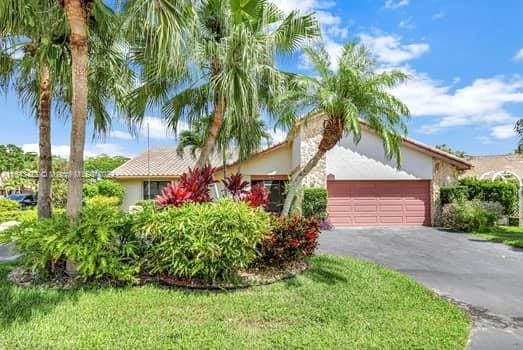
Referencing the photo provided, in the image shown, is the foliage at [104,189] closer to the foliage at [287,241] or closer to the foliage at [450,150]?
the foliage at [287,241]

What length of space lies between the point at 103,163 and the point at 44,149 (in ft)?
117

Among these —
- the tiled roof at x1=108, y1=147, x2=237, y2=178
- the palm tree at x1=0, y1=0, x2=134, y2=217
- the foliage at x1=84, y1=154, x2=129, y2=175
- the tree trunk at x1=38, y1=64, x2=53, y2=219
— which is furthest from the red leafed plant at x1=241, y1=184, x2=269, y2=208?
the foliage at x1=84, y1=154, x2=129, y2=175

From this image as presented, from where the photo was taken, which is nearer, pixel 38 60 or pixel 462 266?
pixel 38 60

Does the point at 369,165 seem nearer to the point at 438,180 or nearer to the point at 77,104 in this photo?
the point at 438,180

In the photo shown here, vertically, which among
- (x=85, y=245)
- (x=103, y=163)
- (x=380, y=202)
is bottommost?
(x=85, y=245)

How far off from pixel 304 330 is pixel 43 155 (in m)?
7.82

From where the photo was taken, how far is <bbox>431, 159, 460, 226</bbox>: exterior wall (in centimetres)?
1775

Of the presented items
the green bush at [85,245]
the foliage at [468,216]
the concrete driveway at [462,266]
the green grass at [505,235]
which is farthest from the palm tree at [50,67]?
the foliage at [468,216]

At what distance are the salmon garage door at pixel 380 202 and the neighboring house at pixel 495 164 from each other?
20.8 m

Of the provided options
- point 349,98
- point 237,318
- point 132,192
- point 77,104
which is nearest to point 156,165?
point 132,192

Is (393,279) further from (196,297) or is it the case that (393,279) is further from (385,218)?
(385,218)

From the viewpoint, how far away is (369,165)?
17.8 metres

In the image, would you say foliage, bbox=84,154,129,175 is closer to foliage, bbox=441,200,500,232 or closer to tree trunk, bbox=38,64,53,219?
tree trunk, bbox=38,64,53,219

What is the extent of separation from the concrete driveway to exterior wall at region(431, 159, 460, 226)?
1566 mm
